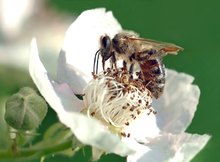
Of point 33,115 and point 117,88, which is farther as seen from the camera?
point 117,88

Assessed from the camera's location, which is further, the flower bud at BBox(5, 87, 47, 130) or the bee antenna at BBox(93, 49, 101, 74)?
the bee antenna at BBox(93, 49, 101, 74)

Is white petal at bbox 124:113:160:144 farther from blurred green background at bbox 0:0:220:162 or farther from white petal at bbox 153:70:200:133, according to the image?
blurred green background at bbox 0:0:220:162

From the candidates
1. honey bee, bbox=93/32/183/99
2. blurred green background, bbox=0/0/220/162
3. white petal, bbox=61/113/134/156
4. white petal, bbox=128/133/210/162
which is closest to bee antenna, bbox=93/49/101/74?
honey bee, bbox=93/32/183/99

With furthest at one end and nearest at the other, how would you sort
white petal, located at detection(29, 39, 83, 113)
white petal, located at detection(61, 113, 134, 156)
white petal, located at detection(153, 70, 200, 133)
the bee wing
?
white petal, located at detection(153, 70, 200, 133), the bee wing, white petal, located at detection(29, 39, 83, 113), white petal, located at detection(61, 113, 134, 156)

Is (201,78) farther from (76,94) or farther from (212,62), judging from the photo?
(76,94)

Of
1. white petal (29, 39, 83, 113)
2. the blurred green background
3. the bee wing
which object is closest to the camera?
white petal (29, 39, 83, 113)

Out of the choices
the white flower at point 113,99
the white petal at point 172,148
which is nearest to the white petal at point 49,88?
the white flower at point 113,99

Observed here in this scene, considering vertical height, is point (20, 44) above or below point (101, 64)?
below

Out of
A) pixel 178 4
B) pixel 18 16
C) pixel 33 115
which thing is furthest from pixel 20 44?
pixel 33 115

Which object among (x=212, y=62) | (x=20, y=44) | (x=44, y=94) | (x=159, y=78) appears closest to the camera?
(x=44, y=94)
